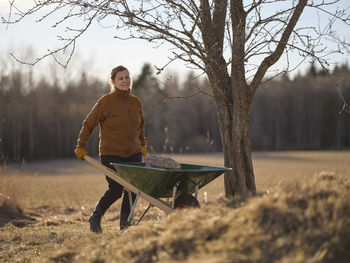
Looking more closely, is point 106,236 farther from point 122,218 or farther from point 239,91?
point 239,91

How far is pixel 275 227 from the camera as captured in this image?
2623mm

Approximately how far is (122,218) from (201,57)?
1.99 meters

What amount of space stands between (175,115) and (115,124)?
43940mm

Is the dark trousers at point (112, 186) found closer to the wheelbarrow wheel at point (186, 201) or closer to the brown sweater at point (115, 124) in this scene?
the brown sweater at point (115, 124)

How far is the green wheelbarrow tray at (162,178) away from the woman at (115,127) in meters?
0.60

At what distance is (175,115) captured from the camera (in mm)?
48625

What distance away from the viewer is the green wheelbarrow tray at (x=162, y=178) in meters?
3.83

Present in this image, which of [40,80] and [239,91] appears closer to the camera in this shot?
[239,91]

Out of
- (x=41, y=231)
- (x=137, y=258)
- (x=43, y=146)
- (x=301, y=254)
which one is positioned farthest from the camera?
(x=43, y=146)

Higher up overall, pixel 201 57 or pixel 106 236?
pixel 201 57

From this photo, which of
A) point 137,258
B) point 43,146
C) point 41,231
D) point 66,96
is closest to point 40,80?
point 66,96

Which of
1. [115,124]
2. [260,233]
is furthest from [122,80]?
[260,233]

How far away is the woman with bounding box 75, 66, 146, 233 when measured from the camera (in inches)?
186

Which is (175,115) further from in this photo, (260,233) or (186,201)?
(260,233)
